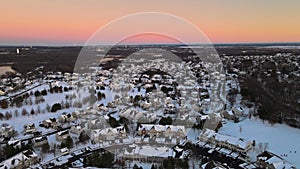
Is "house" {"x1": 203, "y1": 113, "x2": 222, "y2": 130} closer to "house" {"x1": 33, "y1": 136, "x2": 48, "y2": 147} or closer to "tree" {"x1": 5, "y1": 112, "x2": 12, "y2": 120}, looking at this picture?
"house" {"x1": 33, "y1": 136, "x2": 48, "y2": 147}

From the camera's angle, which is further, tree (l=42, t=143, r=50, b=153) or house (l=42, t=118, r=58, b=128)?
house (l=42, t=118, r=58, b=128)

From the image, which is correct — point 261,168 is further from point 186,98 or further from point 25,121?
point 25,121

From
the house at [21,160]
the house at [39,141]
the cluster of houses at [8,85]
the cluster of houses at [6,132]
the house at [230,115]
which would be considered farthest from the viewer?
the cluster of houses at [8,85]

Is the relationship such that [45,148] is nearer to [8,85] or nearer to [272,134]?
[272,134]

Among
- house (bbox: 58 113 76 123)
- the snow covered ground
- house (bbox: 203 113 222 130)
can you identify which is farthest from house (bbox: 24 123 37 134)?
the snow covered ground

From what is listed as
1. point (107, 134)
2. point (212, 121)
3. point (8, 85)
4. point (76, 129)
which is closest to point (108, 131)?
point (107, 134)

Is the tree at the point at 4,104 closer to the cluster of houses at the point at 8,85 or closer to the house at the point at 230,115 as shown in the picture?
the cluster of houses at the point at 8,85

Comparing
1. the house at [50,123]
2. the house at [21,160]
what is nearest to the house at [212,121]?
the house at [50,123]
